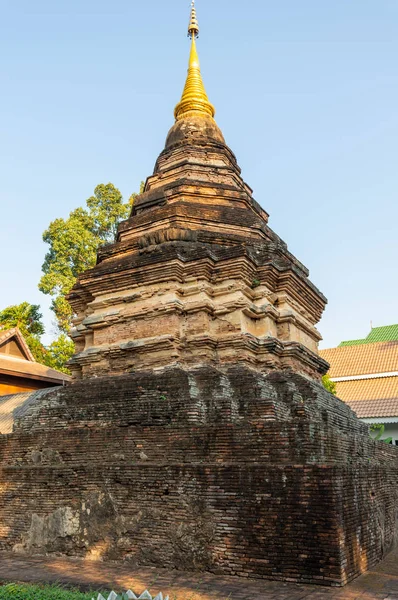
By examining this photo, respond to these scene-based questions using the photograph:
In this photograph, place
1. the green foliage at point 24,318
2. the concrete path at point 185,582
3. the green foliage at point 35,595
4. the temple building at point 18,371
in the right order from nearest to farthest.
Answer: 1. the green foliage at point 35,595
2. the concrete path at point 185,582
3. the temple building at point 18,371
4. the green foliage at point 24,318

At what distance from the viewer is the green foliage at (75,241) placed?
24.6 metres

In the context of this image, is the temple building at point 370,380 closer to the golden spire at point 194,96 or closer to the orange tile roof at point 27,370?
the orange tile roof at point 27,370

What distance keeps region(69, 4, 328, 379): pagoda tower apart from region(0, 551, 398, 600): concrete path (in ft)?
12.0

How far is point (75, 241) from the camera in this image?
25.4 m

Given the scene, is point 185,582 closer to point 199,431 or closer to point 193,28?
point 199,431

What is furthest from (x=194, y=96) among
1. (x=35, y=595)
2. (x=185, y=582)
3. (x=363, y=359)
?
(x=363, y=359)

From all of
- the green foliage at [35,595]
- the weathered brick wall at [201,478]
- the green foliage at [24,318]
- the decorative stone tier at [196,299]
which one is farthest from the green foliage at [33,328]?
the green foliage at [35,595]

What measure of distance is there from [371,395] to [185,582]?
63.1 feet

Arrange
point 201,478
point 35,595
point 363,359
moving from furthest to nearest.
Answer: point 363,359 → point 201,478 → point 35,595

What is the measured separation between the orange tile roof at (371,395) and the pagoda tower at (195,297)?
11.6 meters

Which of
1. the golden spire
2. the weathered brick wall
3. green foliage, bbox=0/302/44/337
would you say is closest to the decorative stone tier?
the weathered brick wall

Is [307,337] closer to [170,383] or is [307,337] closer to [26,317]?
[170,383]

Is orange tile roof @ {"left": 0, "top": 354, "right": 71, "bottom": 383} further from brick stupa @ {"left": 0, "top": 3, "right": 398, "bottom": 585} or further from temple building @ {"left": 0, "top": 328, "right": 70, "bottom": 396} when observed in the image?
brick stupa @ {"left": 0, "top": 3, "right": 398, "bottom": 585}

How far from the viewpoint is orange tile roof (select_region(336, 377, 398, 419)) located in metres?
22.7
